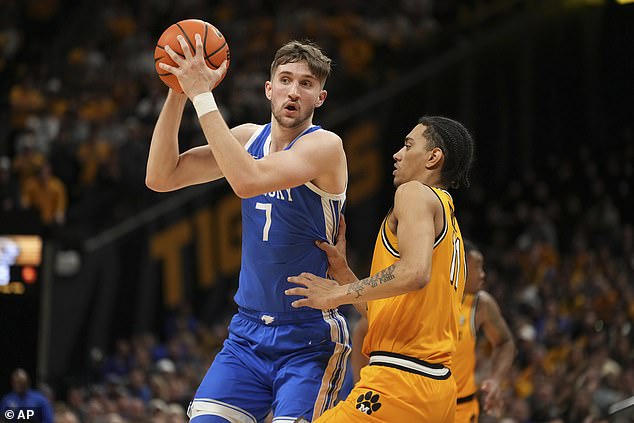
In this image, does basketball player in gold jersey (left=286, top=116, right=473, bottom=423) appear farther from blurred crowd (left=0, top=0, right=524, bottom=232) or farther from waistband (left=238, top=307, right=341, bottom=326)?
blurred crowd (left=0, top=0, right=524, bottom=232)

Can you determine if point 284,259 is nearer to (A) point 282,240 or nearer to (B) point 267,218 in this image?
(A) point 282,240

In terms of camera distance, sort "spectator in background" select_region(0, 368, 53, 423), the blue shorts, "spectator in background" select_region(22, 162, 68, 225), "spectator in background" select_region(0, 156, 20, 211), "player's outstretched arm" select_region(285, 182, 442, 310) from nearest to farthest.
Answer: "player's outstretched arm" select_region(285, 182, 442, 310), the blue shorts, "spectator in background" select_region(0, 368, 53, 423), "spectator in background" select_region(0, 156, 20, 211), "spectator in background" select_region(22, 162, 68, 225)

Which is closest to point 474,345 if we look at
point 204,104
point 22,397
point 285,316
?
point 285,316

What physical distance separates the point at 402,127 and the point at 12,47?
737cm

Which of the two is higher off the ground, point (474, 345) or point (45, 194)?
point (45, 194)

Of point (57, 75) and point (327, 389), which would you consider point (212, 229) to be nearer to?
point (57, 75)

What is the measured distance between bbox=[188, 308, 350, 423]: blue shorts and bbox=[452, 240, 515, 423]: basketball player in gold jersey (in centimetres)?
222

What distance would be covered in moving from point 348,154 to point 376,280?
47.9 feet

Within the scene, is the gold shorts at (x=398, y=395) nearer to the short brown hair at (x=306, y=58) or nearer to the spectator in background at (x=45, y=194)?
the short brown hair at (x=306, y=58)

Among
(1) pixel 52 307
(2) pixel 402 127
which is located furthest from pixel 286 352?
(2) pixel 402 127

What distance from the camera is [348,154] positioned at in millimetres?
19406

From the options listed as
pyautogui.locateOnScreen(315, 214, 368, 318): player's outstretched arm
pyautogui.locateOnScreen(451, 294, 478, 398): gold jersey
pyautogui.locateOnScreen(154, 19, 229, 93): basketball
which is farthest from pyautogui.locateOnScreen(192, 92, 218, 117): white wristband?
pyautogui.locateOnScreen(451, 294, 478, 398): gold jersey

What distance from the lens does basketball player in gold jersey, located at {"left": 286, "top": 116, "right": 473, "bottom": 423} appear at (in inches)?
190

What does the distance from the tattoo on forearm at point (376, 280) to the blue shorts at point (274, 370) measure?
1.92 ft
